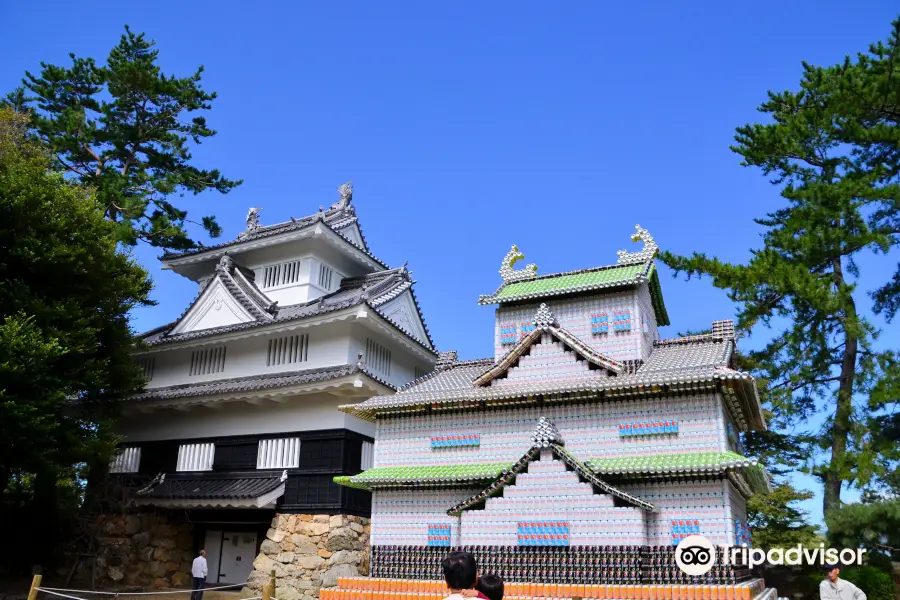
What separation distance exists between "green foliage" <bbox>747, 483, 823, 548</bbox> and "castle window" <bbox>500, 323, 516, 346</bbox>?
9.36m

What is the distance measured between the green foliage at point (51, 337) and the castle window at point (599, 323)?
1359 cm

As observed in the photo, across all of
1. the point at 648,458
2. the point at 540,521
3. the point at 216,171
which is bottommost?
the point at 540,521

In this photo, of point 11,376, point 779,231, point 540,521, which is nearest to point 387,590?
point 540,521

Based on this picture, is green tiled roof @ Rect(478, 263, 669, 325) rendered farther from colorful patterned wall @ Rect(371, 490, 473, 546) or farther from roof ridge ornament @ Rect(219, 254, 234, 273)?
roof ridge ornament @ Rect(219, 254, 234, 273)

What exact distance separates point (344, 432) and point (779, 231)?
1752cm

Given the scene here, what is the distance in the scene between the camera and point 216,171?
108 ft

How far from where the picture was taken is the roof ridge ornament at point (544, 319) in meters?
17.1

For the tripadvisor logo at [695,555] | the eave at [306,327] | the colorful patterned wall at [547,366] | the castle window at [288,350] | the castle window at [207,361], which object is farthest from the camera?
the castle window at [207,361]

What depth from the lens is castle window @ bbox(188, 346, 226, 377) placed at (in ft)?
80.9

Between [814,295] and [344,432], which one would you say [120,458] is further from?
[814,295]

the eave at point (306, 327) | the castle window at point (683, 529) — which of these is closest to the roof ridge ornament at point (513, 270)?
the eave at point (306, 327)

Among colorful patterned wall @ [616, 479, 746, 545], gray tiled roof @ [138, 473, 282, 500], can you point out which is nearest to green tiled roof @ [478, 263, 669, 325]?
colorful patterned wall @ [616, 479, 746, 545]

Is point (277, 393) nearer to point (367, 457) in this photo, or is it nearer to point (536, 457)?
point (367, 457)

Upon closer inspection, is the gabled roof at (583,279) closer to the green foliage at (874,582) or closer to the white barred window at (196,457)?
the green foliage at (874,582)
